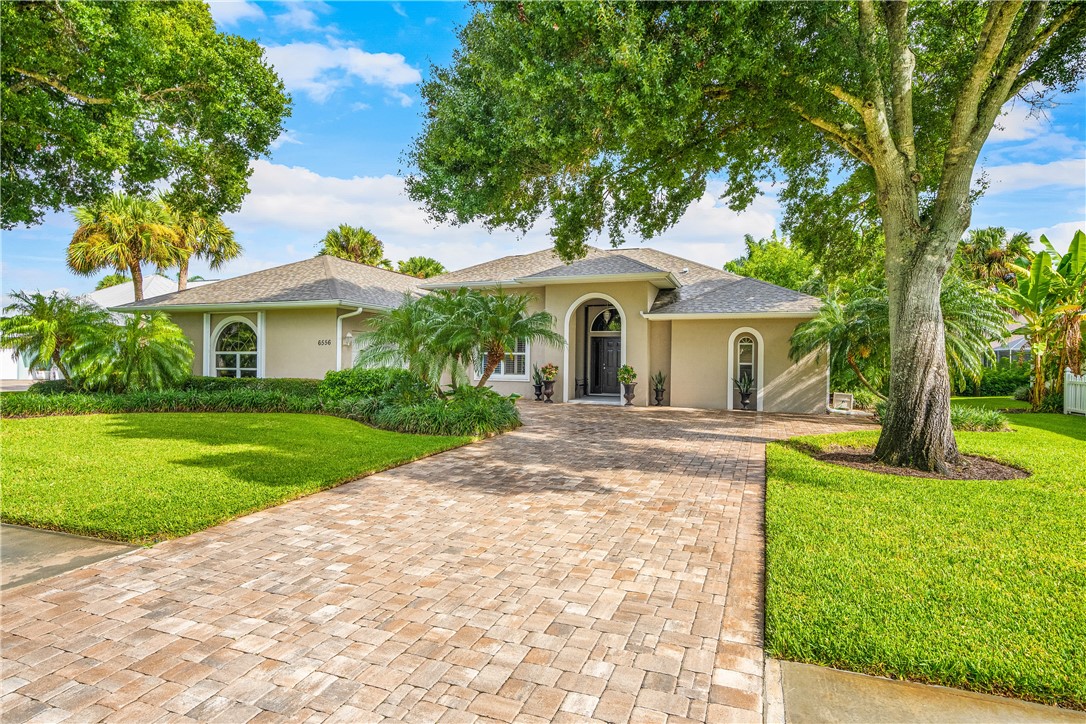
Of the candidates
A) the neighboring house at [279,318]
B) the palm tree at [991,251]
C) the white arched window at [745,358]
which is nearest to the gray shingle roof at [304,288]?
the neighboring house at [279,318]

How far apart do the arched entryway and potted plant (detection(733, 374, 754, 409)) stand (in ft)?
14.3

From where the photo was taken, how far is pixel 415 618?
12.2 feet

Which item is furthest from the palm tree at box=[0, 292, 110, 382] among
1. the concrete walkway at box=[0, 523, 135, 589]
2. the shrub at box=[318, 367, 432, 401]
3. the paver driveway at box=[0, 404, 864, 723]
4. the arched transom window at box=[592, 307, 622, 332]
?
the arched transom window at box=[592, 307, 622, 332]

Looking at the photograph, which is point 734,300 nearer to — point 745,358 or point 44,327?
point 745,358

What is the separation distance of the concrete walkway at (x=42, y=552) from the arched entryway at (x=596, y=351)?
15.6m

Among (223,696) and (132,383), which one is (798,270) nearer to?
(132,383)

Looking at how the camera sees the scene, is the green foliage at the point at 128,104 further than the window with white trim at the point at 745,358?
No

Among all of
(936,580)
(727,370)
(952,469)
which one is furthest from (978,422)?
(936,580)

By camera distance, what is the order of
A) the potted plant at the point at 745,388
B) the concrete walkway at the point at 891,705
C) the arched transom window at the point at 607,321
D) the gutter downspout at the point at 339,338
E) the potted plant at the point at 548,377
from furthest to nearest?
1. the arched transom window at the point at 607,321
2. the potted plant at the point at 548,377
3. the potted plant at the point at 745,388
4. the gutter downspout at the point at 339,338
5. the concrete walkway at the point at 891,705

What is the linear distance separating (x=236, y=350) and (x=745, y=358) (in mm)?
17515

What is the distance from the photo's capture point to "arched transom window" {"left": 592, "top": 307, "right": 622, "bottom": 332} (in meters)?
20.7

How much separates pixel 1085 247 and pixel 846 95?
14.9m

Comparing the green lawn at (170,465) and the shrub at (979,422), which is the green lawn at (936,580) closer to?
the shrub at (979,422)

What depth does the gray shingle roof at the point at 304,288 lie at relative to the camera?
17.4m
